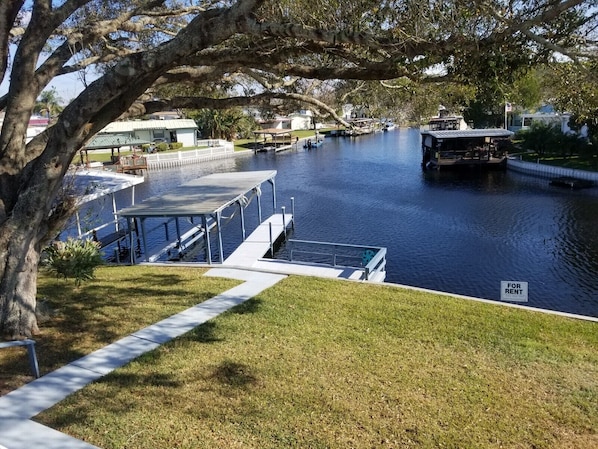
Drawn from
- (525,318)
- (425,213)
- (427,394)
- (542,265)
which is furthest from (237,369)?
(425,213)

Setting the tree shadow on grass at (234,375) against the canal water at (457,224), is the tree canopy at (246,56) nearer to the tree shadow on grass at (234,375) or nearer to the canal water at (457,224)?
the tree shadow on grass at (234,375)

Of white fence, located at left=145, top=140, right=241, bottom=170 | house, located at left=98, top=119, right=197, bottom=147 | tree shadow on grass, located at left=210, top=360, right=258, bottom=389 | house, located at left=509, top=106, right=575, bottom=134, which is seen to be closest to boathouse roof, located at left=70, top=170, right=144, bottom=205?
tree shadow on grass, located at left=210, top=360, right=258, bottom=389

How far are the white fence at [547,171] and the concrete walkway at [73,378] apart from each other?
32.3 metres

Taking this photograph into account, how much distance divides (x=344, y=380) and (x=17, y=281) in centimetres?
517

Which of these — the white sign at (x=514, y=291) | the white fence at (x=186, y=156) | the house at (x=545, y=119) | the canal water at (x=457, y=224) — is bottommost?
the canal water at (x=457, y=224)

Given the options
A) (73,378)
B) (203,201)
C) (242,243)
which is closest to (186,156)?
(242,243)

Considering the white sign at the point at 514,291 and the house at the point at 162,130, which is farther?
the house at the point at 162,130

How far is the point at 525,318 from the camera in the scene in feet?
31.9

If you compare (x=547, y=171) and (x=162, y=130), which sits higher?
(x=162, y=130)

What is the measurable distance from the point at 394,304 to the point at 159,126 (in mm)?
61681

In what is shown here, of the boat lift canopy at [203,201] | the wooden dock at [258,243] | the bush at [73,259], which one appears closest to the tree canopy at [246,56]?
the bush at [73,259]

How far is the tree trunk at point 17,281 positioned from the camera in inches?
292

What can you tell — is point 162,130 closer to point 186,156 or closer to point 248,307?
point 186,156

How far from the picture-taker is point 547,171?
126 ft
